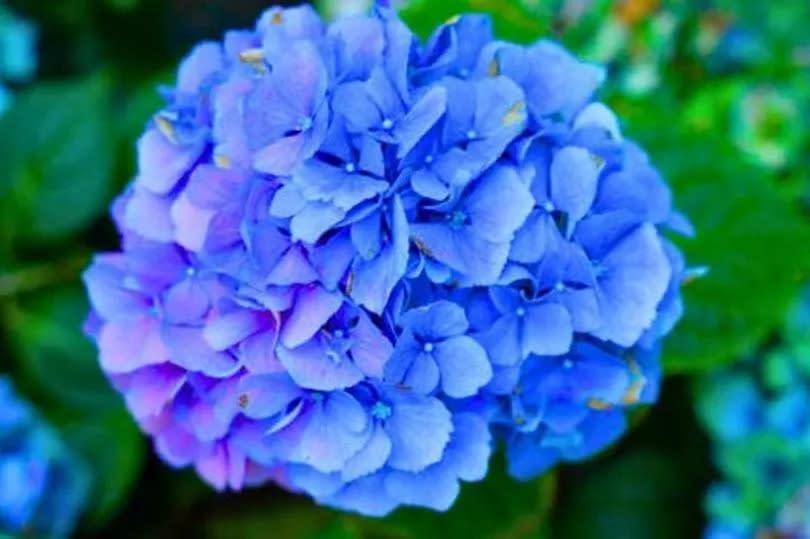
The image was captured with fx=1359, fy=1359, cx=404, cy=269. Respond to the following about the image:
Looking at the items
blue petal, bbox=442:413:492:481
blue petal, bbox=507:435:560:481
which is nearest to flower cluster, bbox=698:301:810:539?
blue petal, bbox=507:435:560:481

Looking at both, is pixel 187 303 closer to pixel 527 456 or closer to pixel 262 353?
pixel 262 353

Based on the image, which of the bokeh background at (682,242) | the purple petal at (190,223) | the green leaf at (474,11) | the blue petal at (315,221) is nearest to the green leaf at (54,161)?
the bokeh background at (682,242)

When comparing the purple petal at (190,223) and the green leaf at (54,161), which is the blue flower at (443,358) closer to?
the purple petal at (190,223)

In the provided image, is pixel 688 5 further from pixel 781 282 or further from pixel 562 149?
pixel 562 149

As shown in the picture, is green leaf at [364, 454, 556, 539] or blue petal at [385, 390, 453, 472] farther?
green leaf at [364, 454, 556, 539]

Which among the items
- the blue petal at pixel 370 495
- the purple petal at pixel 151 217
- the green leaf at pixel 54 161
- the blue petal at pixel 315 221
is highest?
the blue petal at pixel 315 221

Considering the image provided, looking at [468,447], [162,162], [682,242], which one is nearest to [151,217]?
[162,162]

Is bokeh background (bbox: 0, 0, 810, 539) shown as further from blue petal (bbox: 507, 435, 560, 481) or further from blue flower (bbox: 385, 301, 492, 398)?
blue flower (bbox: 385, 301, 492, 398)

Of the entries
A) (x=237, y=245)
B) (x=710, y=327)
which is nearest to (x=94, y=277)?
(x=237, y=245)
